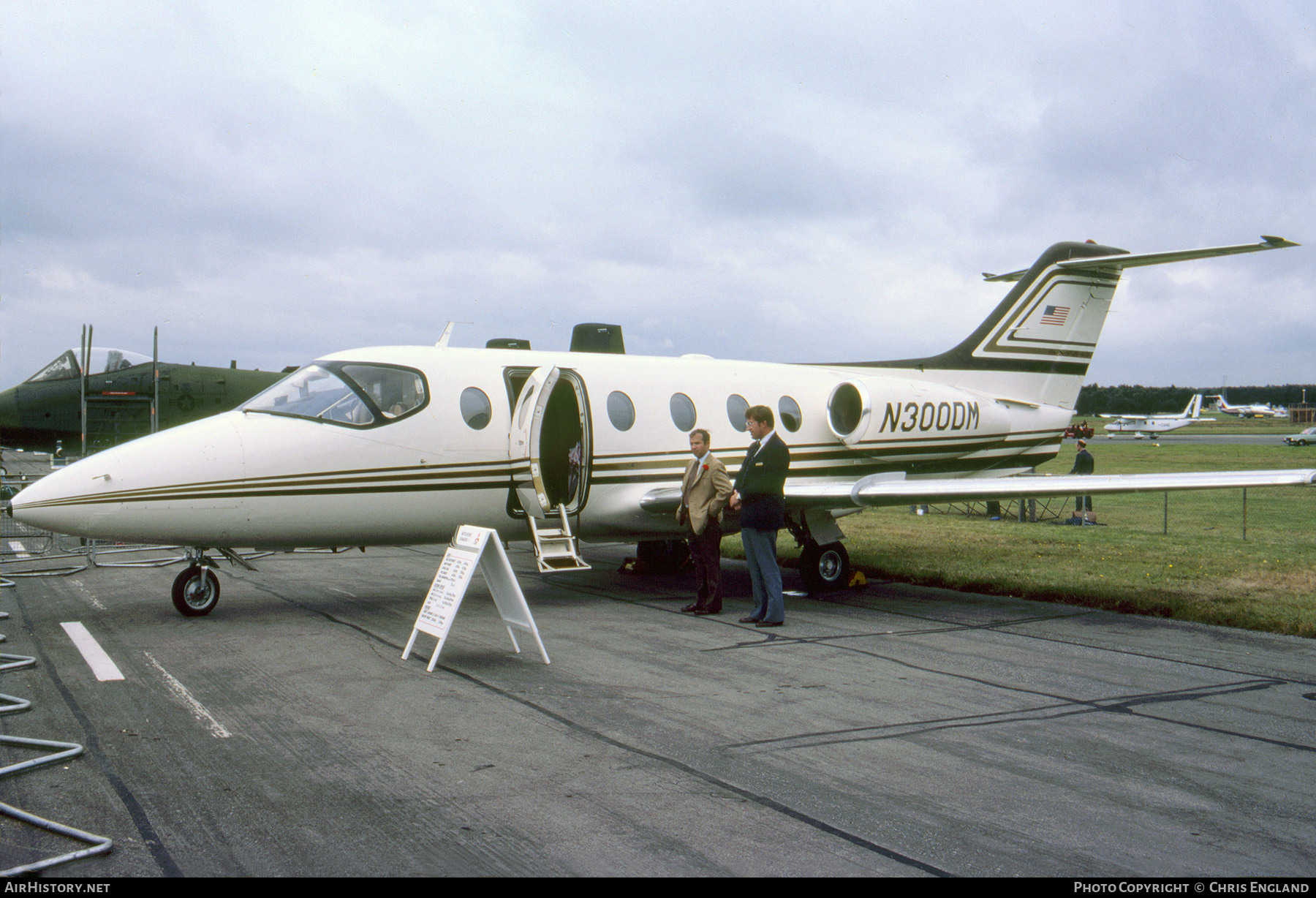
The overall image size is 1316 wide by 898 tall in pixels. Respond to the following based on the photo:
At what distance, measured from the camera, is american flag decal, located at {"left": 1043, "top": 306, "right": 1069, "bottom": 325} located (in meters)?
14.1

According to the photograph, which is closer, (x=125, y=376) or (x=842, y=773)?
(x=842, y=773)

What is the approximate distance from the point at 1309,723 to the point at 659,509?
21.2ft

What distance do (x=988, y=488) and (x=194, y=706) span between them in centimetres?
790

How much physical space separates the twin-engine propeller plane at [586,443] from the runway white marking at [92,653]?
845mm

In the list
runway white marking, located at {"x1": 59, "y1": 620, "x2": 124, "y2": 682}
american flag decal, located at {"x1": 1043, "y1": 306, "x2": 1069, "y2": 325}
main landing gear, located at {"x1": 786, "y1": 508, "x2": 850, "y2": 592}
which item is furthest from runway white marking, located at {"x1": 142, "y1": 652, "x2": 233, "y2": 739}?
american flag decal, located at {"x1": 1043, "y1": 306, "x2": 1069, "y2": 325}

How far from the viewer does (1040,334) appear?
1418 cm

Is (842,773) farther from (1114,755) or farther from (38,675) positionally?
(38,675)

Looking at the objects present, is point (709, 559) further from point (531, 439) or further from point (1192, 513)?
point (1192, 513)

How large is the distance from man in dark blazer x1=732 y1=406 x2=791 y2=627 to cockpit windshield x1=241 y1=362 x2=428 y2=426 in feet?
11.3

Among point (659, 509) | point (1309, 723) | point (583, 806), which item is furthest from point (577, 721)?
point (659, 509)

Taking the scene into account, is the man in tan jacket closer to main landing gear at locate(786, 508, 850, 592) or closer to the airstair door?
the airstair door

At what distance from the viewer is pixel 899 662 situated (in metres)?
7.35

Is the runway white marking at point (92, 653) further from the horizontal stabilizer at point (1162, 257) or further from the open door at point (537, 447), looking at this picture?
the horizontal stabilizer at point (1162, 257)

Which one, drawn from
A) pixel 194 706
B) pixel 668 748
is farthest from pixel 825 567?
pixel 194 706
